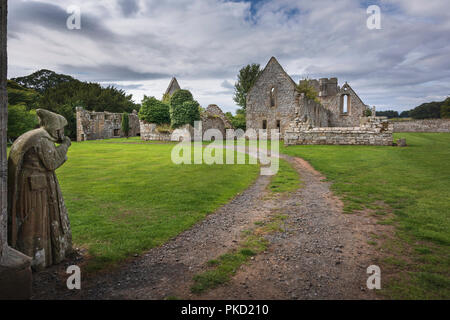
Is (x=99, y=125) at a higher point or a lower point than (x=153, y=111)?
lower

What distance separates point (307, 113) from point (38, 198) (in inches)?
1269

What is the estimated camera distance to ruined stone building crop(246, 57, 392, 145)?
22172 millimetres

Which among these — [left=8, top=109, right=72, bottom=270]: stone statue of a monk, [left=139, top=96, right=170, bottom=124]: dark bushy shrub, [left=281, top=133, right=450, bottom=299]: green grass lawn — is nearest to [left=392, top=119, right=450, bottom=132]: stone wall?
[left=281, top=133, right=450, bottom=299]: green grass lawn

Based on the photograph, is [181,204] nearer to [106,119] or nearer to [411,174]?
[411,174]

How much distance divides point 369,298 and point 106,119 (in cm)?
4132

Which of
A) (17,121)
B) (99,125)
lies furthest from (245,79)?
(17,121)

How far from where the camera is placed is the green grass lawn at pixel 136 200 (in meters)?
5.09

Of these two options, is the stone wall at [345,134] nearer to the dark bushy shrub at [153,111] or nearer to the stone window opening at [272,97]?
the stone window opening at [272,97]

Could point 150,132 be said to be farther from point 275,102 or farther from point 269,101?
point 275,102

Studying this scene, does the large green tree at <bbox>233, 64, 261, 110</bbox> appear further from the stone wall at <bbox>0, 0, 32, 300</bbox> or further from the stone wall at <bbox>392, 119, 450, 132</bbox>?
the stone wall at <bbox>0, 0, 32, 300</bbox>

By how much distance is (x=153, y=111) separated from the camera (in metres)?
31.8

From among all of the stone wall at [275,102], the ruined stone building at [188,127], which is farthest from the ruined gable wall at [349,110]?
the ruined stone building at [188,127]

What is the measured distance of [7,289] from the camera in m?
3.02
